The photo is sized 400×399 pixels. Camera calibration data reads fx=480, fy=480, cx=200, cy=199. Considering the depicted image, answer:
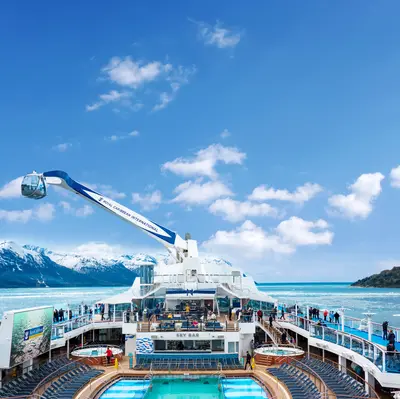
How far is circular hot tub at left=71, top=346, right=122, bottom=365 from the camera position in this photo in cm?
2842

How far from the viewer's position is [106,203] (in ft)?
116

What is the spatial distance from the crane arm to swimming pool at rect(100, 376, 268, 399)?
13.6 metres

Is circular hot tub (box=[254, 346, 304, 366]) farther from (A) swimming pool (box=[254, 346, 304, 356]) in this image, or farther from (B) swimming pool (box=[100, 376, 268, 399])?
(B) swimming pool (box=[100, 376, 268, 399])

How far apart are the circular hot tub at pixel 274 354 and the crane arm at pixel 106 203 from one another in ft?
42.4

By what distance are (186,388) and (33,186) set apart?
52.4 ft

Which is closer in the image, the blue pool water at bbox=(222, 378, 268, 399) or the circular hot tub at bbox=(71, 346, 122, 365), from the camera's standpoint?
the blue pool water at bbox=(222, 378, 268, 399)

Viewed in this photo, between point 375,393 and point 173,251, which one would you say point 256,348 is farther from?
point 173,251

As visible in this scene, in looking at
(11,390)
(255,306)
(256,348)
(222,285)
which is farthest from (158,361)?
(255,306)

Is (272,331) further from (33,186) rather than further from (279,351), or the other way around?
(33,186)

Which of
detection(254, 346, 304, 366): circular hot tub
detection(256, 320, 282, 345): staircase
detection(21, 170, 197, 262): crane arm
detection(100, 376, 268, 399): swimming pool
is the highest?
detection(21, 170, 197, 262): crane arm

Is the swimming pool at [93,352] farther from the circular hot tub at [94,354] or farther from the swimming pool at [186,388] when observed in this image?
the swimming pool at [186,388]

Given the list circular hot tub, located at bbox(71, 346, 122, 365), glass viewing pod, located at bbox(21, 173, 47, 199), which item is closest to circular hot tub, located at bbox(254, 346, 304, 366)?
circular hot tub, located at bbox(71, 346, 122, 365)

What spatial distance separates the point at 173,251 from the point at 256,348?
13.1 m

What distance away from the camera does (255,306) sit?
4088cm
